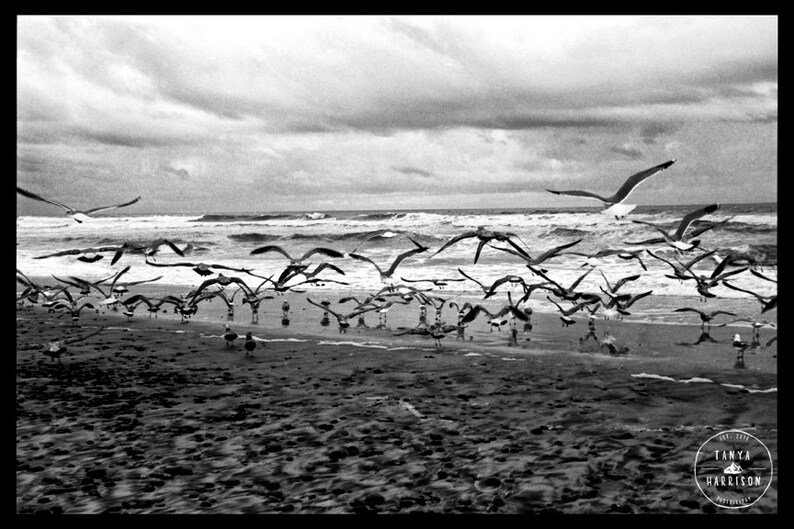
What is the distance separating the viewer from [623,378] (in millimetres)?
8539

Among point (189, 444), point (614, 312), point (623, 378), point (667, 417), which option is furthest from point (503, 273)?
point (189, 444)

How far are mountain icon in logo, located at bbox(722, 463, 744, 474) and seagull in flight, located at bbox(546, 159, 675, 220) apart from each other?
3.77 m

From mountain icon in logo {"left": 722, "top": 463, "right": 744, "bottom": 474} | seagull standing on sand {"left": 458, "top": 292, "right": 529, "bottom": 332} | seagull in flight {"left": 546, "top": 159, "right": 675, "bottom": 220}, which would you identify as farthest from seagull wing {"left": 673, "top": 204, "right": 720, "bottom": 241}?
mountain icon in logo {"left": 722, "top": 463, "right": 744, "bottom": 474}

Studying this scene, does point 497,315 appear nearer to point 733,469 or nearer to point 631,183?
point 631,183

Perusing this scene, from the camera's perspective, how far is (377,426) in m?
6.71

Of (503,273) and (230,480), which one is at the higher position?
(503,273)

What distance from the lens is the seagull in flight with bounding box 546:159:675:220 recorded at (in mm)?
8512

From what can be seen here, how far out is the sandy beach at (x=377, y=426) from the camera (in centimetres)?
509

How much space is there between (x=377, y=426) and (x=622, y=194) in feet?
18.6

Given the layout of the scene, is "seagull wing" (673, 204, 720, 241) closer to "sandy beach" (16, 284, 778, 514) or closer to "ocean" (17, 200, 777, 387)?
"ocean" (17, 200, 777, 387)

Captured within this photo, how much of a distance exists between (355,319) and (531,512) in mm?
8993

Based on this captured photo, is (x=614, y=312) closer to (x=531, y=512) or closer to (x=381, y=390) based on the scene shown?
(x=381, y=390)

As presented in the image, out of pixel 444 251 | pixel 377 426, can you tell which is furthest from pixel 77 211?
pixel 444 251

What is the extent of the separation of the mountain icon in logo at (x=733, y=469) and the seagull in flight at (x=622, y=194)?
12.4 ft
